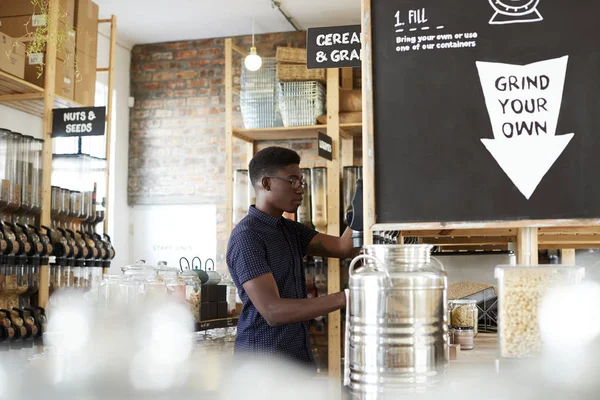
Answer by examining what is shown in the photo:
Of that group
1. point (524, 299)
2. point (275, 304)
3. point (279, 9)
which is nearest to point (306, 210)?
point (279, 9)

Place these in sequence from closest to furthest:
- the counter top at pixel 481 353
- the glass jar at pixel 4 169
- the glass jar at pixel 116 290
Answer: the counter top at pixel 481 353, the glass jar at pixel 116 290, the glass jar at pixel 4 169

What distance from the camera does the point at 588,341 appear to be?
1377mm

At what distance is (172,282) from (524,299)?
89.7 inches

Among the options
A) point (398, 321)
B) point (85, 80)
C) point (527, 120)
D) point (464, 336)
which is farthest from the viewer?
point (85, 80)

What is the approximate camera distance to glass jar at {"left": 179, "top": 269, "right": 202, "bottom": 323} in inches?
149

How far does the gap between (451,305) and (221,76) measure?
5542 millimetres

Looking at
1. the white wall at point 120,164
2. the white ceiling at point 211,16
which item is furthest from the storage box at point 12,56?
the white wall at point 120,164

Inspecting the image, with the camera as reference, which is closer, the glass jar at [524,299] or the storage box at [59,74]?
the glass jar at [524,299]

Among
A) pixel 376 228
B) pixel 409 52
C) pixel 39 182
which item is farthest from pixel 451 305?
pixel 39 182

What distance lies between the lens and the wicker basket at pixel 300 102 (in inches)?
239

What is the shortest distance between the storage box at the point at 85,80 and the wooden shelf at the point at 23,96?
0.31ft

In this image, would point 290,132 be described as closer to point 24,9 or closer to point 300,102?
point 300,102

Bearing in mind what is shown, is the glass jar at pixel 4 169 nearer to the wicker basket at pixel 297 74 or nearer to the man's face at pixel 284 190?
the man's face at pixel 284 190

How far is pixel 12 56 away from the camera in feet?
15.2
